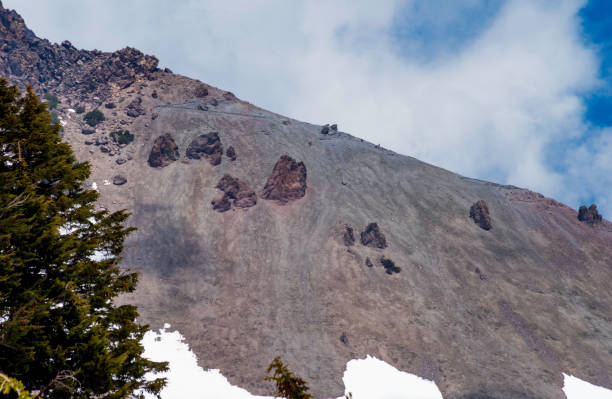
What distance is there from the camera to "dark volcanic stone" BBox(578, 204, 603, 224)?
106250 mm

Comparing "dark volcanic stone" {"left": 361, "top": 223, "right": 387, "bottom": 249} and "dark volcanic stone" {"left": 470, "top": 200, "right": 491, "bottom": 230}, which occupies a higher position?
"dark volcanic stone" {"left": 470, "top": 200, "right": 491, "bottom": 230}

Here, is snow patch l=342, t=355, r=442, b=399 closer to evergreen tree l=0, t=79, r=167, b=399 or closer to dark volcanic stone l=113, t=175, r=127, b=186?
evergreen tree l=0, t=79, r=167, b=399

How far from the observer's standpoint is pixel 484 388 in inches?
2032

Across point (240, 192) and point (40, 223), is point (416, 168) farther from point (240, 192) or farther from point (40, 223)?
point (40, 223)

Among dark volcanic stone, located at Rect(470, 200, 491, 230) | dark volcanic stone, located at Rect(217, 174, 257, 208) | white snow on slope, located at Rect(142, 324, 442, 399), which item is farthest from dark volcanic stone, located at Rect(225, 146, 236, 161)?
dark volcanic stone, located at Rect(470, 200, 491, 230)

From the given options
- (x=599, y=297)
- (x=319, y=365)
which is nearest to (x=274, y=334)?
(x=319, y=365)

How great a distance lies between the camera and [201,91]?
140375 millimetres

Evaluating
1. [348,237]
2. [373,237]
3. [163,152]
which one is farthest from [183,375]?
[163,152]

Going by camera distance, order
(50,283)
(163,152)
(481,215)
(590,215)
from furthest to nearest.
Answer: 1. (590,215)
2. (163,152)
3. (481,215)
4. (50,283)

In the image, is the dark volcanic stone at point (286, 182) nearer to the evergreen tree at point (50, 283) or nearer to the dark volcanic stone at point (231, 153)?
the dark volcanic stone at point (231, 153)

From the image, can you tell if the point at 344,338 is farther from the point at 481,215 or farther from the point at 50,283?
the point at 481,215

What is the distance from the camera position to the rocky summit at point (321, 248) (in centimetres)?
5641

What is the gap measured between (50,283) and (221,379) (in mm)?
41866

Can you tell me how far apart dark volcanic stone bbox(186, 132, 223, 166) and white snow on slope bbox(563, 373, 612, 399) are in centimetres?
8296
